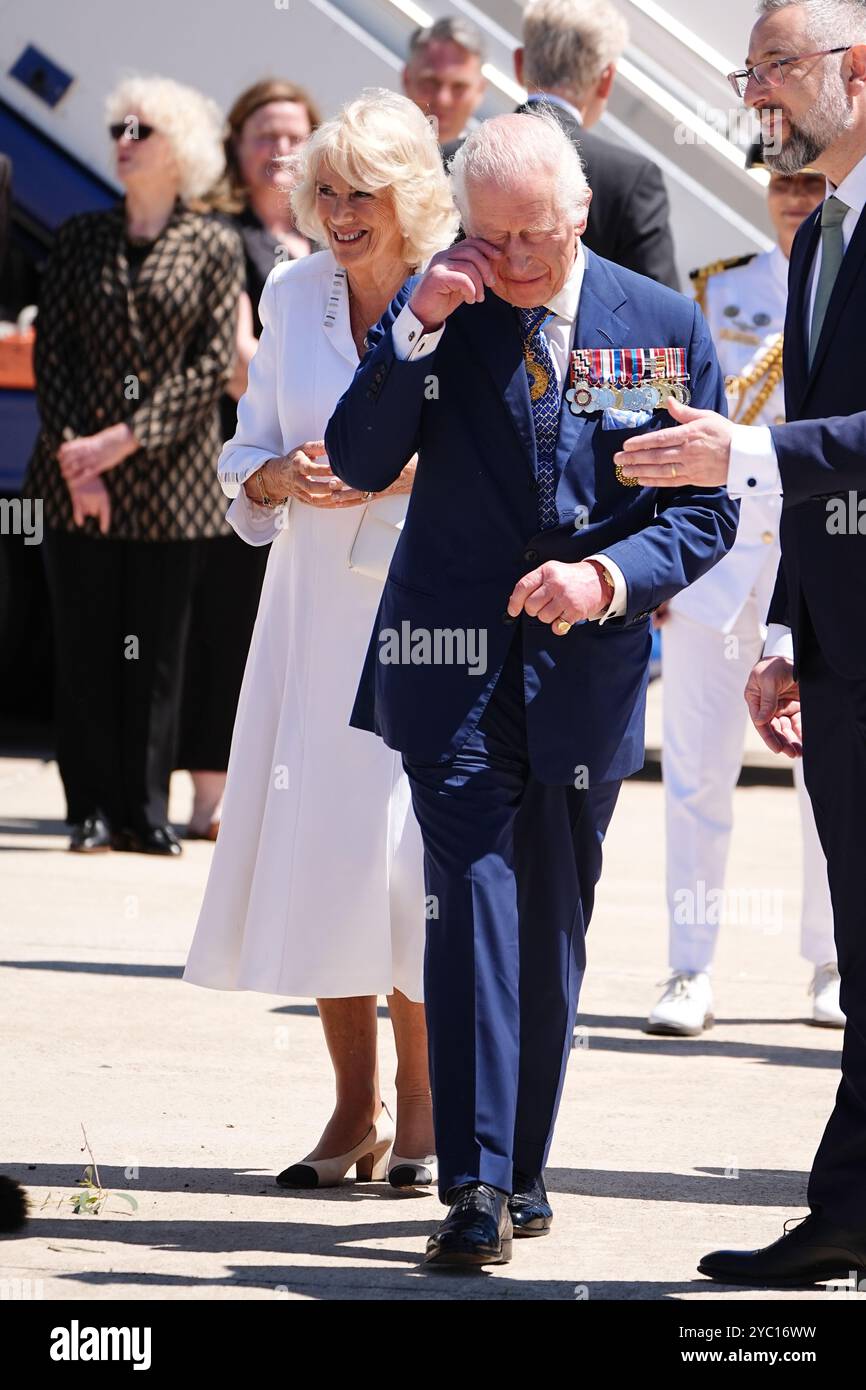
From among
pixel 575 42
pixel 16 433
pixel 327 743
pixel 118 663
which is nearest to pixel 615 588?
pixel 327 743

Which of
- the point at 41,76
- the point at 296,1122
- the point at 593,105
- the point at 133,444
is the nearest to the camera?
the point at 296,1122

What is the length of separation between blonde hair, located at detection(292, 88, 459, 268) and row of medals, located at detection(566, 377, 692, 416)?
0.62 meters

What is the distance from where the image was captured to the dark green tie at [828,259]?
3.76 metres

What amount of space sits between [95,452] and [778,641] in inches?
163

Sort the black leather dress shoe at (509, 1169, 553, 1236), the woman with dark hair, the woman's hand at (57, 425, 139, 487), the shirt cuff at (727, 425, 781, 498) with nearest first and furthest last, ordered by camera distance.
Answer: the shirt cuff at (727, 425, 781, 498) < the black leather dress shoe at (509, 1169, 553, 1236) < the woman's hand at (57, 425, 139, 487) < the woman with dark hair

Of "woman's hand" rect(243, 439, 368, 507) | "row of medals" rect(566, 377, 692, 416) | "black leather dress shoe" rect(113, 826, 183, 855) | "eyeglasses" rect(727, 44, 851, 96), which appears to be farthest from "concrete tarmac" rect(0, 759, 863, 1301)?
"eyeglasses" rect(727, 44, 851, 96)

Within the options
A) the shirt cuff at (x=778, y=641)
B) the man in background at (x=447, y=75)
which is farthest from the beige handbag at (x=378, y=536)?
the man in background at (x=447, y=75)

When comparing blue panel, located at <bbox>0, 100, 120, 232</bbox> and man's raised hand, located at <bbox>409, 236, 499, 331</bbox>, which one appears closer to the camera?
man's raised hand, located at <bbox>409, 236, 499, 331</bbox>

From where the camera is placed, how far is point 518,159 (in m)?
3.62

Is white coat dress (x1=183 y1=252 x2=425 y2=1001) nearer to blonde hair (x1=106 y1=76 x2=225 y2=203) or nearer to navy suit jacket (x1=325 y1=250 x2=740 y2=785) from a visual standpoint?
navy suit jacket (x1=325 y1=250 x2=740 y2=785)

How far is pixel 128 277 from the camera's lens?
25.5 ft

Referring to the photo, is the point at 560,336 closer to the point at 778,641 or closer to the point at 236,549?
the point at 778,641

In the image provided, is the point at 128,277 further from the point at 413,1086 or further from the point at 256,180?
the point at 413,1086

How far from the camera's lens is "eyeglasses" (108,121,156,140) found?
7.78m
